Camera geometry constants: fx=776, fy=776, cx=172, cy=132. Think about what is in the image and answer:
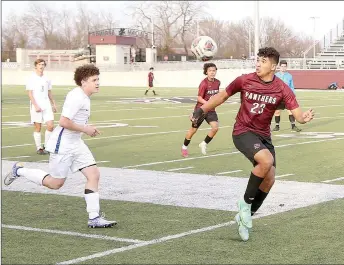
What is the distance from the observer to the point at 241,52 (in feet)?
320

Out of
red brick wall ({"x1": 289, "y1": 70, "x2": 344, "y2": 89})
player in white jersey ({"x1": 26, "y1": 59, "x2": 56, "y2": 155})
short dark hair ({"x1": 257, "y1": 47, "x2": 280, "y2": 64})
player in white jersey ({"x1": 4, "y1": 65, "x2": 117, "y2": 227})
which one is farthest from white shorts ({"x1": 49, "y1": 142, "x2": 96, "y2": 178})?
red brick wall ({"x1": 289, "y1": 70, "x2": 344, "y2": 89})

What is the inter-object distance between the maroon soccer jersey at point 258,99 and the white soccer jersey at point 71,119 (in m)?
1.58

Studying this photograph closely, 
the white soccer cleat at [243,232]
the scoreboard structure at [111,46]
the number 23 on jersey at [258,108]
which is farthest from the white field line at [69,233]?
the scoreboard structure at [111,46]

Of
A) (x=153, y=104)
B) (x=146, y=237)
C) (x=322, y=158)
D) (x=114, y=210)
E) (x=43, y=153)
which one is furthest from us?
(x=153, y=104)

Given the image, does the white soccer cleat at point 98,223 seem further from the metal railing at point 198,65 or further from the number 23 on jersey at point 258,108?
the metal railing at point 198,65

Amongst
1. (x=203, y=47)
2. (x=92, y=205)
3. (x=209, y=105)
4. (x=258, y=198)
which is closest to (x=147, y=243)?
(x=92, y=205)

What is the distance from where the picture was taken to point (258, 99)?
7.93 metres

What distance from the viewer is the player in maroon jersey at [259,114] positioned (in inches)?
310

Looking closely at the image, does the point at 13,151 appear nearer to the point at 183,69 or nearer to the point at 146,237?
the point at 146,237

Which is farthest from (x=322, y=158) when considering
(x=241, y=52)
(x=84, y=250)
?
(x=241, y=52)

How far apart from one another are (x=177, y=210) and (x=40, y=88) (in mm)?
7044

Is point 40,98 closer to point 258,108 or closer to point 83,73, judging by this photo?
point 83,73

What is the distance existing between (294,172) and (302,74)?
1735 inches

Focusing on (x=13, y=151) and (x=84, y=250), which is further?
(x=13, y=151)
